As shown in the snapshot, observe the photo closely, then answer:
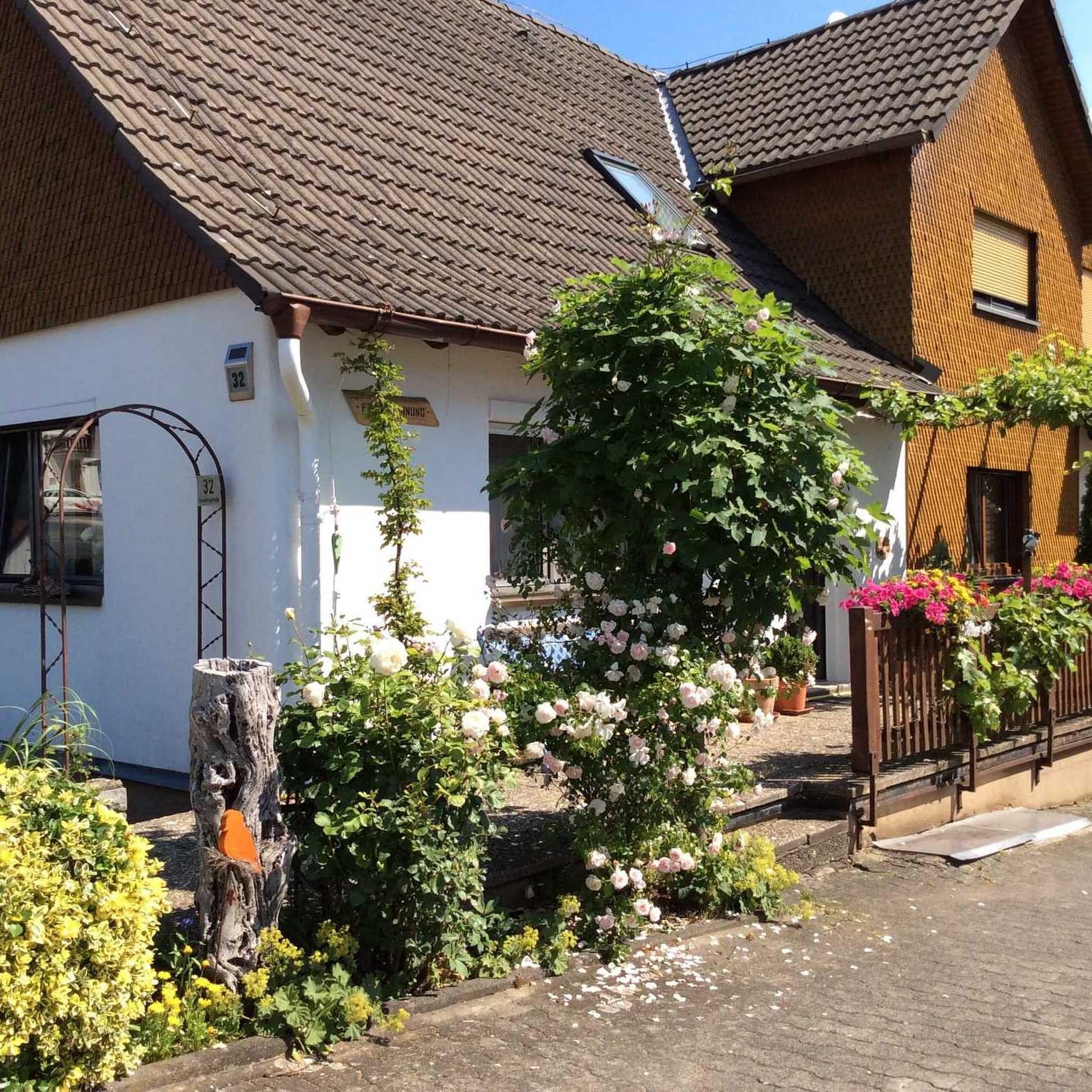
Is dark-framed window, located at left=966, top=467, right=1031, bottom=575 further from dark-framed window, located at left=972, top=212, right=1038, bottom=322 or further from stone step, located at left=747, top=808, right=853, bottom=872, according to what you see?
stone step, located at left=747, top=808, right=853, bottom=872

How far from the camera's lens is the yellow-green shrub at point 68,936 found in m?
3.52

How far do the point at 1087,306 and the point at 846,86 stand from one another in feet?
18.9

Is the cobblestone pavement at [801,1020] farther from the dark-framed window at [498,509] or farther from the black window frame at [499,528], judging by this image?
the dark-framed window at [498,509]

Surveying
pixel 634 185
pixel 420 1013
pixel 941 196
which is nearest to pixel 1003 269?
pixel 941 196

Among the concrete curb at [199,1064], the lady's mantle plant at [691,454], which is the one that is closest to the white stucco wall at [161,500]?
the lady's mantle plant at [691,454]

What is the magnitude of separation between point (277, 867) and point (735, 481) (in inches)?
109

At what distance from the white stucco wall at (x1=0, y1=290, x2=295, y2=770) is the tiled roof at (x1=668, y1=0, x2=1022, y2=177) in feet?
21.5

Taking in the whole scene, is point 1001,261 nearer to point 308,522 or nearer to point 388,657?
point 308,522

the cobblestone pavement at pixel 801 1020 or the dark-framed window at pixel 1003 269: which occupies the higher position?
the dark-framed window at pixel 1003 269

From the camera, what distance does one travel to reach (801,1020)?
477cm

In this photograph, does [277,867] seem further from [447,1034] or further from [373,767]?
[447,1034]

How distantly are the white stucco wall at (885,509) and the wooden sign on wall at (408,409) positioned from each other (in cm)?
535

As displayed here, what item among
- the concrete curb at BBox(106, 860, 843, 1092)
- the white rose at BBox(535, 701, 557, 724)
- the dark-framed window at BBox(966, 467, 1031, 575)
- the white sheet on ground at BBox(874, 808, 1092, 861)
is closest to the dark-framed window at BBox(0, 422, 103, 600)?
the white rose at BBox(535, 701, 557, 724)

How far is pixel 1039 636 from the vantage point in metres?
8.55
